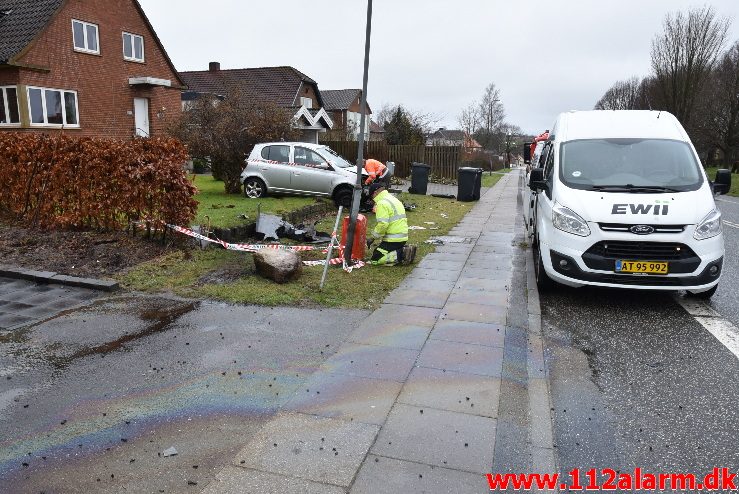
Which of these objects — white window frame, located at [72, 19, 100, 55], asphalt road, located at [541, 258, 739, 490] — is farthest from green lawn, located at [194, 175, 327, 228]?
white window frame, located at [72, 19, 100, 55]

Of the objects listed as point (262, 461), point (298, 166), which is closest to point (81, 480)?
point (262, 461)

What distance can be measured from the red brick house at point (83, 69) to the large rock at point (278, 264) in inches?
591

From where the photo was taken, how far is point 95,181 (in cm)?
829

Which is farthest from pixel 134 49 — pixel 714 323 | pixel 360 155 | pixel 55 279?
pixel 714 323

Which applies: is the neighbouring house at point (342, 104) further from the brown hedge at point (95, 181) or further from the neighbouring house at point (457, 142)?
the brown hedge at point (95, 181)

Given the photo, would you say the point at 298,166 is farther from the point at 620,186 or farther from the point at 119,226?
the point at 620,186

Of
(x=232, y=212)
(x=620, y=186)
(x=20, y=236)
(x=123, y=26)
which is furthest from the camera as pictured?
(x=123, y=26)

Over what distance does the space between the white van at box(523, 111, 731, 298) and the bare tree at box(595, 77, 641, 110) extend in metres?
62.6

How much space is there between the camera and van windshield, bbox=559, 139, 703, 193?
A: 636cm

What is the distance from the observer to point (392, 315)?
569 centimetres

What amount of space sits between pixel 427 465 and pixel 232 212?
8976mm

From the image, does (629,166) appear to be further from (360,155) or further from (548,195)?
(360,155)

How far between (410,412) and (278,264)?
11.7ft

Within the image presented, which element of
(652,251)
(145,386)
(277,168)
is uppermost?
(277,168)
